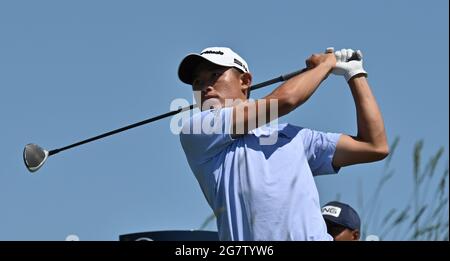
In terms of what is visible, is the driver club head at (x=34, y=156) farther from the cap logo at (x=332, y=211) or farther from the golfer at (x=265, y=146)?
the golfer at (x=265, y=146)

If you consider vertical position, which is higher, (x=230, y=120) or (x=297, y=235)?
(x=230, y=120)

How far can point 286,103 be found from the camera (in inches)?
228

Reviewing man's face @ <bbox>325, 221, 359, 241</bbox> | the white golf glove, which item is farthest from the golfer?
man's face @ <bbox>325, 221, 359, 241</bbox>

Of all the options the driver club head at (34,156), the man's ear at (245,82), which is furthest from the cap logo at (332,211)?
the driver club head at (34,156)

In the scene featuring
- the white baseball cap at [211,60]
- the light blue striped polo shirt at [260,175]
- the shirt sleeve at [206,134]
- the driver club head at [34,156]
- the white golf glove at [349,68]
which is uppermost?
the driver club head at [34,156]

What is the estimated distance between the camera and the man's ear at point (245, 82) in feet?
21.1

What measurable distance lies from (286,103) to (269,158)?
268mm

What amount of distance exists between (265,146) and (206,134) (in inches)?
12.4

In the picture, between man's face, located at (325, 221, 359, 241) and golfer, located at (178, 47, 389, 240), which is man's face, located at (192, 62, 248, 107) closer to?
golfer, located at (178, 47, 389, 240)

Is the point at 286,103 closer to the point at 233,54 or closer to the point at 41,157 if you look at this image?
the point at 233,54

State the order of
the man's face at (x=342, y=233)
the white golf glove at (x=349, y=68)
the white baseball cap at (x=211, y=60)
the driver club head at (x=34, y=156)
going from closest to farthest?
the white golf glove at (x=349, y=68) → the white baseball cap at (x=211, y=60) → the man's face at (x=342, y=233) → the driver club head at (x=34, y=156)

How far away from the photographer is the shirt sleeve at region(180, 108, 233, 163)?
5918mm

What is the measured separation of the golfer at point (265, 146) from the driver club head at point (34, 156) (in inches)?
85.8
